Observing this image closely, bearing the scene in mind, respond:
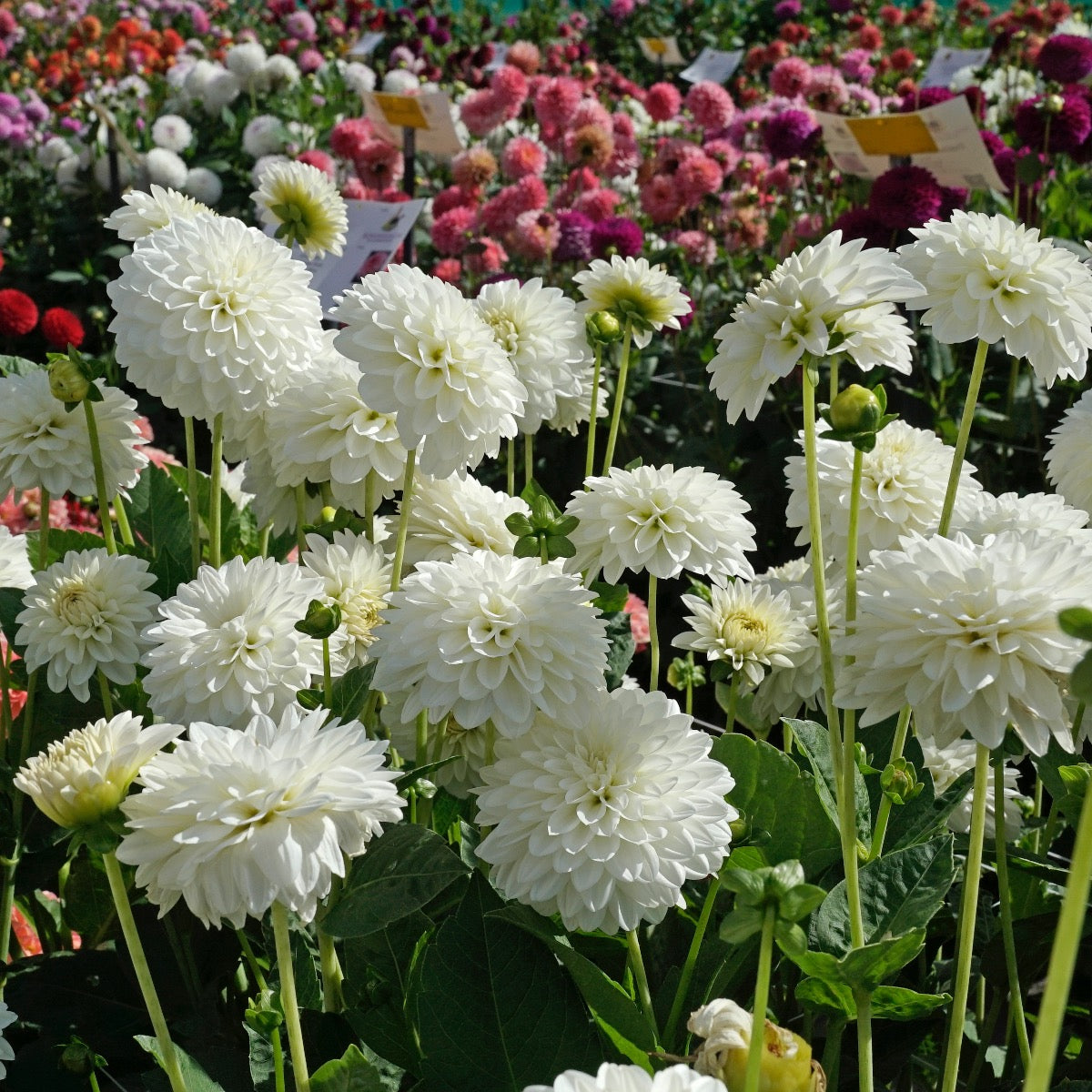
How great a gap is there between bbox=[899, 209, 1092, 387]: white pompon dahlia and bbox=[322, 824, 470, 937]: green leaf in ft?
1.66

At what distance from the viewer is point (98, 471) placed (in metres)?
1.17

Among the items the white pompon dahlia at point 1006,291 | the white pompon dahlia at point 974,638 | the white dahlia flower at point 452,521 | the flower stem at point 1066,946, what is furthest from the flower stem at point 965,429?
the flower stem at point 1066,946

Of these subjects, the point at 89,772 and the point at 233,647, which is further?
the point at 233,647

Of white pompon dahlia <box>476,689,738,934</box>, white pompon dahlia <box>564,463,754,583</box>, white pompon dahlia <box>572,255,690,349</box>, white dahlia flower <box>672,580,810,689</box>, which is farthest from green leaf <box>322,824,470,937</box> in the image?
white pompon dahlia <box>572,255,690,349</box>

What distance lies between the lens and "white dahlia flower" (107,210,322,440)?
3.45ft

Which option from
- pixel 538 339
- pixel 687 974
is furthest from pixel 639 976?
pixel 538 339

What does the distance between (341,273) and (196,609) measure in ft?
3.76

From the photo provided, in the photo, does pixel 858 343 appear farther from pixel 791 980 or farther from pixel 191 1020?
pixel 191 1020

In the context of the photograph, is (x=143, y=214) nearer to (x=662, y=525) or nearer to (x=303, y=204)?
(x=303, y=204)

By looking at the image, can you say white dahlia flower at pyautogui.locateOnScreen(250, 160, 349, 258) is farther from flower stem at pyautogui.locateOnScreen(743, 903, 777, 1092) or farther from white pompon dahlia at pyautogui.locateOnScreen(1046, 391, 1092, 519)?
flower stem at pyautogui.locateOnScreen(743, 903, 777, 1092)

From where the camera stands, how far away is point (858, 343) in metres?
0.98

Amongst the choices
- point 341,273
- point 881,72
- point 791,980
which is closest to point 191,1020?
point 791,980

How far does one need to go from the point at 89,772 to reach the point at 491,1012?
32 centimetres

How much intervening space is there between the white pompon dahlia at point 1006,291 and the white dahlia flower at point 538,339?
0.37 meters
